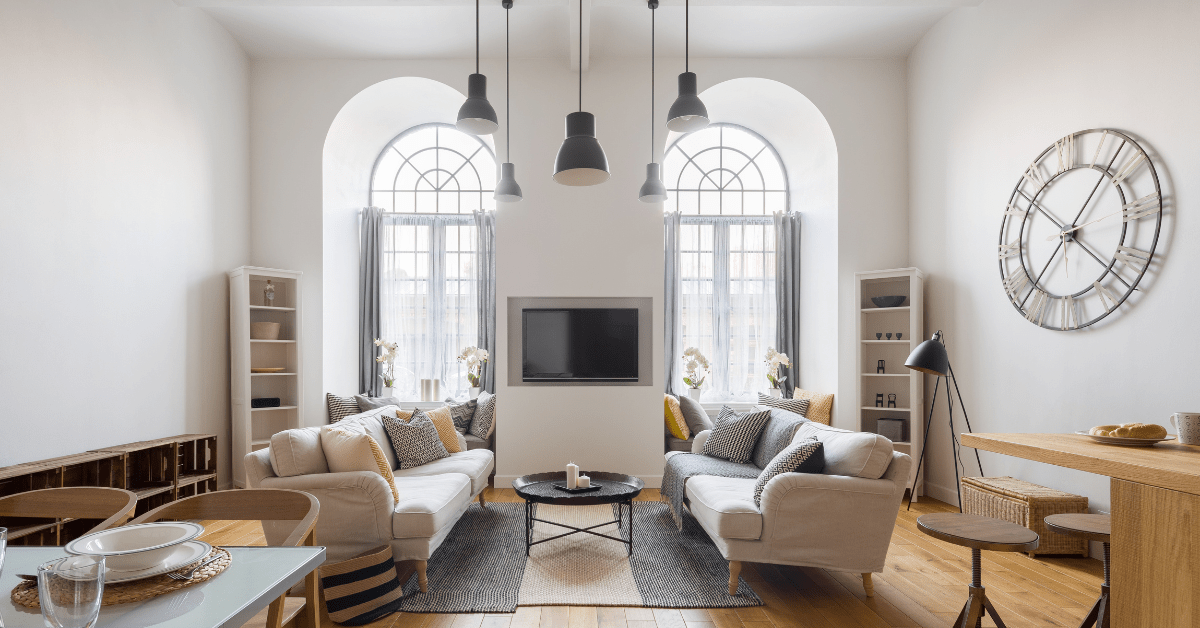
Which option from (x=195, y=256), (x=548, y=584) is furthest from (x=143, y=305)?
(x=548, y=584)

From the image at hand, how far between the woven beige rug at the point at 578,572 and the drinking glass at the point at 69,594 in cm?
240

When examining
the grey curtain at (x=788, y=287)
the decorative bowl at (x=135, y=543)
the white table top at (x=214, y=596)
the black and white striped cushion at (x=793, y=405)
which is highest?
the grey curtain at (x=788, y=287)

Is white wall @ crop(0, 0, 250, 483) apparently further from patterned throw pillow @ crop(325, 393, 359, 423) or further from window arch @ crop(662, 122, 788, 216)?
window arch @ crop(662, 122, 788, 216)

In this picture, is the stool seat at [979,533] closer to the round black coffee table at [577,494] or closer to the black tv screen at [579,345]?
the round black coffee table at [577,494]

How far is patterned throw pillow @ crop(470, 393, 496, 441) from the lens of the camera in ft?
18.5

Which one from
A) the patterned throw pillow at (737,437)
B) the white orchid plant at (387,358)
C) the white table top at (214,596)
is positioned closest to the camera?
the white table top at (214,596)

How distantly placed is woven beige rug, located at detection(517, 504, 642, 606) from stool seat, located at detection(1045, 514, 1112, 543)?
5.85 feet

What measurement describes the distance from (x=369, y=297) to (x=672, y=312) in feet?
10.3

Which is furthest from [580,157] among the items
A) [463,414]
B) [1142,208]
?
[463,414]

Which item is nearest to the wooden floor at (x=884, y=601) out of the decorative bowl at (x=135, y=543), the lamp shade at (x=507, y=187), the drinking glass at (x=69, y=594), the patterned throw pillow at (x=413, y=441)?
the patterned throw pillow at (x=413, y=441)

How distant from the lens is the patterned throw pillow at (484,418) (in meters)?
5.65

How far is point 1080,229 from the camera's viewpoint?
381 centimetres

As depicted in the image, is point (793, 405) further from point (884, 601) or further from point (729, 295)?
point (884, 601)

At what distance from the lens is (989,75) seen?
15.4 ft
